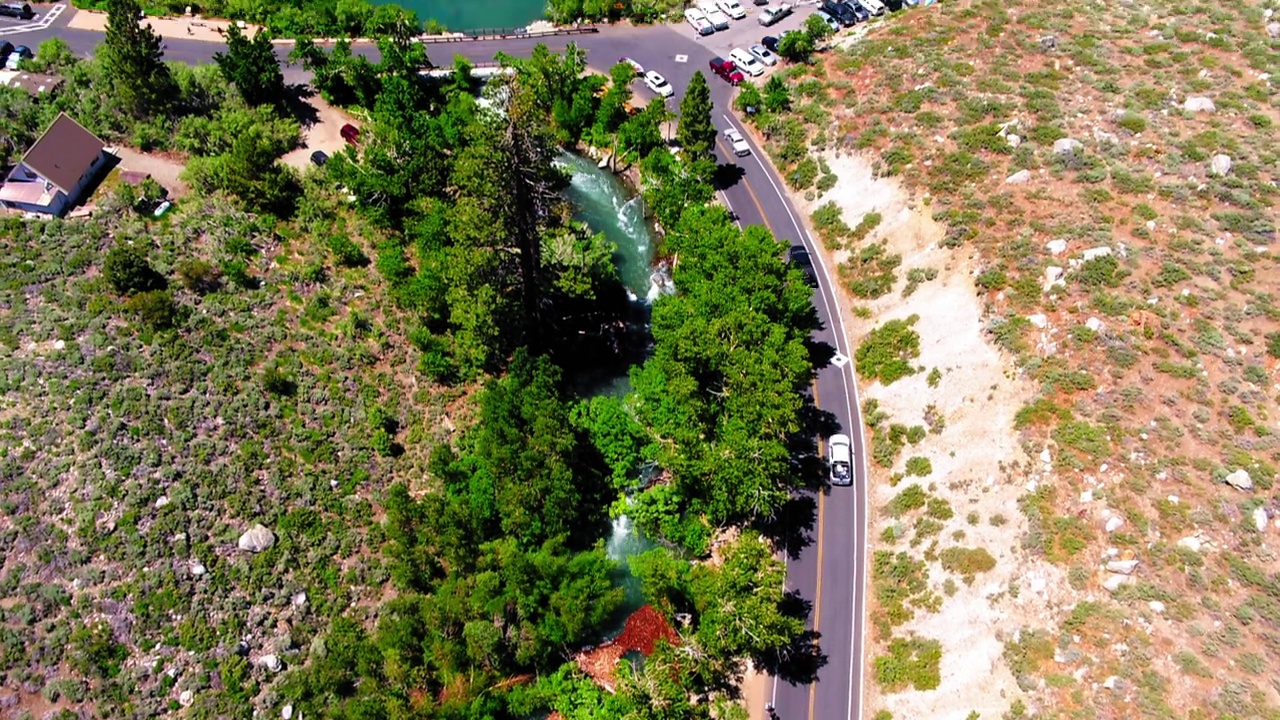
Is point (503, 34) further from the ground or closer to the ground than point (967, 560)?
further from the ground

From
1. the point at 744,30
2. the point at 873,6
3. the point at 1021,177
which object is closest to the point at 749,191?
the point at 1021,177

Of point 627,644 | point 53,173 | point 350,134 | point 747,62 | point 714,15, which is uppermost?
point 714,15

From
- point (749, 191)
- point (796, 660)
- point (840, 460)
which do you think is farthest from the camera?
point (749, 191)

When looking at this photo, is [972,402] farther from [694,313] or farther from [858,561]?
[694,313]

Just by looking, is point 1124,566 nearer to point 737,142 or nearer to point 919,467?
point 919,467

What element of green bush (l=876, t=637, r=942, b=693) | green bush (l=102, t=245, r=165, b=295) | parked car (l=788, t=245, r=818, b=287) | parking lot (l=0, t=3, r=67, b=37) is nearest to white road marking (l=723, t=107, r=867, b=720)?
parked car (l=788, t=245, r=818, b=287)

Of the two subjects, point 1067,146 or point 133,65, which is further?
point 133,65

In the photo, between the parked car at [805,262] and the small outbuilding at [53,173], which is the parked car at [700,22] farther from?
the small outbuilding at [53,173]
